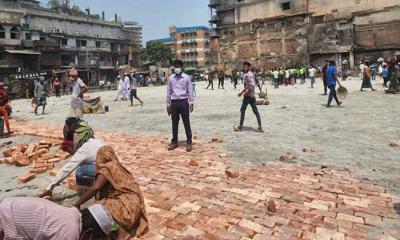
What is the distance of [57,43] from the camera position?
46.6m

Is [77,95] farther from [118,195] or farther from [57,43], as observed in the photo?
[57,43]

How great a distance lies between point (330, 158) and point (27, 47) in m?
43.9

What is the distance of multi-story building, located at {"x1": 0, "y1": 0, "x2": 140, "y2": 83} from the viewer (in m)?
41.0

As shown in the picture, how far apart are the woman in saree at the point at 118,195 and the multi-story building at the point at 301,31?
138 ft

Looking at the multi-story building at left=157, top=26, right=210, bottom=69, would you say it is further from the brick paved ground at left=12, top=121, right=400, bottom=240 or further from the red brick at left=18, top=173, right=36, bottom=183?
the red brick at left=18, top=173, right=36, bottom=183

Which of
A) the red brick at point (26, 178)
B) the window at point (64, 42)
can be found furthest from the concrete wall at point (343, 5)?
the red brick at point (26, 178)

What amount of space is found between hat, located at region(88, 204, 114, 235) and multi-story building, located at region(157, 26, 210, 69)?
83488mm

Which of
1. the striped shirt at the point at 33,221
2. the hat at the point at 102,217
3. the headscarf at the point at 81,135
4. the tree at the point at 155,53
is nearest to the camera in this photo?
the striped shirt at the point at 33,221

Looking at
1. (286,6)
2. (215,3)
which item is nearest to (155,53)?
(215,3)

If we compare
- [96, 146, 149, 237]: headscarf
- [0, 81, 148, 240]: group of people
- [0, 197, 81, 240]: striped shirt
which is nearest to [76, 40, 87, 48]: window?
[0, 81, 148, 240]: group of people

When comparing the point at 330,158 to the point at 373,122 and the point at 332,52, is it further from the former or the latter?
the point at 332,52

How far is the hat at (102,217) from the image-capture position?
127 inches

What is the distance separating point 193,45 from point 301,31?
146ft

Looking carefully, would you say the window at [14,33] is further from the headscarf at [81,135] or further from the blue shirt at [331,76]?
the headscarf at [81,135]
